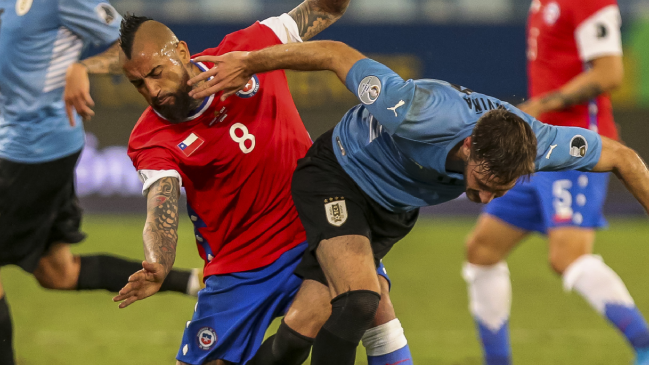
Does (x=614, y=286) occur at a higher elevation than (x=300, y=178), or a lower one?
lower

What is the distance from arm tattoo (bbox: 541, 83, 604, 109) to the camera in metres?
4.17

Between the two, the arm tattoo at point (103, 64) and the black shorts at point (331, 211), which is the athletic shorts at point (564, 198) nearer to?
the black shorts at point (331, 211)

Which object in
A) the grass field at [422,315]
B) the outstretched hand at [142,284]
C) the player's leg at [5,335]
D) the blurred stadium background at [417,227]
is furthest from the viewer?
the blurred stadium background at [417,227]

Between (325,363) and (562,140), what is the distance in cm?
119

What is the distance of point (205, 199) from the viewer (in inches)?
137

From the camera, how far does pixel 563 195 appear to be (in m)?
4.16

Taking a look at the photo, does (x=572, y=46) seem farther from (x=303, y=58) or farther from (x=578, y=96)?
(x=303, y=58)

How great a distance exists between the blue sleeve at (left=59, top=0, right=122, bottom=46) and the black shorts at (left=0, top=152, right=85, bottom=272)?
65cm

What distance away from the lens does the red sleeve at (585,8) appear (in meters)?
4.25

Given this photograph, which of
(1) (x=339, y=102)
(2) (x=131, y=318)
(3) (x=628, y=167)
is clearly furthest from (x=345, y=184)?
(1) (x=339, y=102)

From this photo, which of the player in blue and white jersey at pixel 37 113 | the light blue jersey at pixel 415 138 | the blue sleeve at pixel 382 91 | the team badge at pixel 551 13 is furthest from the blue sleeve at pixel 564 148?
the player in blue and white jersey at pixel 37 113

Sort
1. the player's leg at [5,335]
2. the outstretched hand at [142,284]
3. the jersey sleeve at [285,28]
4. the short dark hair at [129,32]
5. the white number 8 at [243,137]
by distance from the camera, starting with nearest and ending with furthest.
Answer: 1. the outstretched hand at [142,284]
2. the short dark hair at [129,32]
3. the white number 8 at [243,137]
4. the jersey sleeve at [285,28]
5. the player's leg at [5,335]

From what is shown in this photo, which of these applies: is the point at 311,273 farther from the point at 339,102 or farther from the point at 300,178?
the point at 339,102

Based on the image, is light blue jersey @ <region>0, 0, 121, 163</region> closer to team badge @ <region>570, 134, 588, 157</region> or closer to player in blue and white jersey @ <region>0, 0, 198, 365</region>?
player in blue and white jersey @ <region>0, 0, 198, 365</region>
